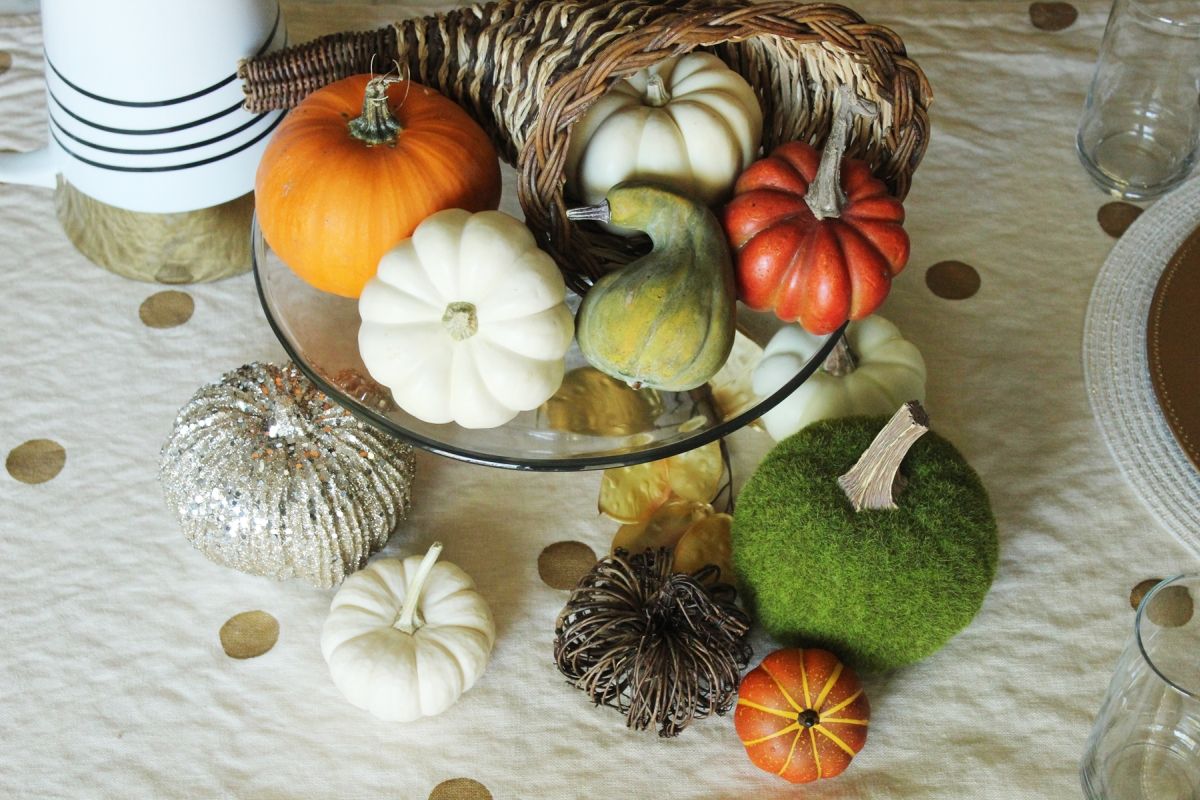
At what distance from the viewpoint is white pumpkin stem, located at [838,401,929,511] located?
1.88ft

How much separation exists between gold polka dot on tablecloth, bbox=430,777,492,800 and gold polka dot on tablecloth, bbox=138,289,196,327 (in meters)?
0.39

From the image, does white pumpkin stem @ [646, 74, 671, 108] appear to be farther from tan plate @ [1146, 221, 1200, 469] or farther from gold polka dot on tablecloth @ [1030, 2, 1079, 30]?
gold polka dot on tablecloth @ [1030, 2, 1079, 30]

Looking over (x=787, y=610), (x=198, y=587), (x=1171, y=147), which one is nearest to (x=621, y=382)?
(x=787, y=610)

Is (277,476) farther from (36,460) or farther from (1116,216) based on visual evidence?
(1116,216)

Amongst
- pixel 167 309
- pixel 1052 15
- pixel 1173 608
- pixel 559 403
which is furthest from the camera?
pixel 1052 15

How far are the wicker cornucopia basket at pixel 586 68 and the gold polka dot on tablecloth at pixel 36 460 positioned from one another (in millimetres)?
264

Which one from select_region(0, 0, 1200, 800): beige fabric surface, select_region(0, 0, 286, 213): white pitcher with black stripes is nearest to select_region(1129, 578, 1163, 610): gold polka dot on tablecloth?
select_region(0, 0, 1200, 800): beige fabric surface

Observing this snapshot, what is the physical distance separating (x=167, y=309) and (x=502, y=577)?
1.06 ft

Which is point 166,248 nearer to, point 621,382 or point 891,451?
point 621,382

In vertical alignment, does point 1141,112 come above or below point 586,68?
below

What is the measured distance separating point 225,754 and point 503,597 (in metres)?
0.18

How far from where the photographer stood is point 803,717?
61 cm

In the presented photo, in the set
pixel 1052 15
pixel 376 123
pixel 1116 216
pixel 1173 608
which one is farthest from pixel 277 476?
pixel 1052 15

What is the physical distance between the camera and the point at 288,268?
0.72 m
